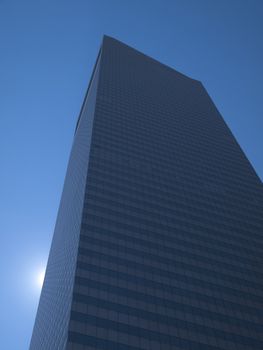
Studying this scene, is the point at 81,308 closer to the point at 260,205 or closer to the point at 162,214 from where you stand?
the point at 162,214

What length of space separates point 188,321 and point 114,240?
774 inches

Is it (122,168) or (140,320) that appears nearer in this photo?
(140,320)

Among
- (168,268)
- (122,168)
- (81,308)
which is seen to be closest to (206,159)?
(122,168)

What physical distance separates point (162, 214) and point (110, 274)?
24503 millimetres

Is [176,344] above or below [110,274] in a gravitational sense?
below

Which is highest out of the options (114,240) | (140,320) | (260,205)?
(260,205)

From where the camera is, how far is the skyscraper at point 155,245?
59.6 metres

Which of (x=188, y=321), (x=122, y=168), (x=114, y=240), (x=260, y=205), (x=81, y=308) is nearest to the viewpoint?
(x=81, y=308)

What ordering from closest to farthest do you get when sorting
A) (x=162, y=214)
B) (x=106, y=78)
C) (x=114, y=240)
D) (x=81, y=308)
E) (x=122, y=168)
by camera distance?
(x=81, y=308)
(x=114, y=240)
(x=162, y=214)
(x=122, y=168)
(x=106, y=78)

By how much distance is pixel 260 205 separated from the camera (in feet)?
337

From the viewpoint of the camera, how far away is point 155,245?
76.2m

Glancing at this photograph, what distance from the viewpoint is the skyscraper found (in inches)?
2347

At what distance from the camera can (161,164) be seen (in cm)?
10312

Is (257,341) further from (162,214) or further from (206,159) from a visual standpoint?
(206,159)
